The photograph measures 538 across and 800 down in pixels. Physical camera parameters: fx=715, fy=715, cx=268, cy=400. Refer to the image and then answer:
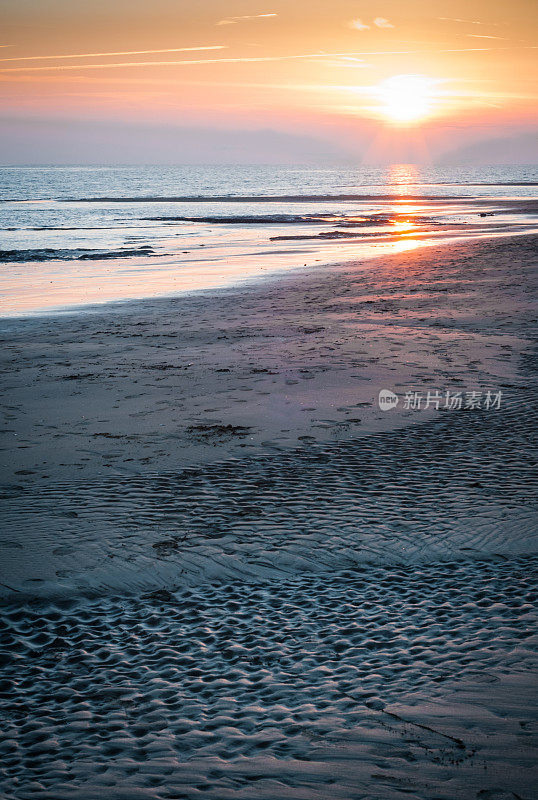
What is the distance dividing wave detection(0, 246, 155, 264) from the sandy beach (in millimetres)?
18857

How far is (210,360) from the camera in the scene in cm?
1138

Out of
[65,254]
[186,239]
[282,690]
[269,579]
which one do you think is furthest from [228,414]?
[186,239]

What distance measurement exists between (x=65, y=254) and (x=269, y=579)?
2779cm

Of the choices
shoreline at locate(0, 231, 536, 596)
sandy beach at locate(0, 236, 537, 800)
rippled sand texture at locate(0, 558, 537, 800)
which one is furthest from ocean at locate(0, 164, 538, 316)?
rippled sand texture at locate(0, 558, 537, 800)

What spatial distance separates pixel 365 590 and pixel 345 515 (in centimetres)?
112

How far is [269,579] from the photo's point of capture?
17.0ft

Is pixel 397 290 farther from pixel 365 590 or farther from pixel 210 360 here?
pixel 365 590

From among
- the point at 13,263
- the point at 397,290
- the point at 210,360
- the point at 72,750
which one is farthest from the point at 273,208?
the point at 72,750

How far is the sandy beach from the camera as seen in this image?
11.2 ft

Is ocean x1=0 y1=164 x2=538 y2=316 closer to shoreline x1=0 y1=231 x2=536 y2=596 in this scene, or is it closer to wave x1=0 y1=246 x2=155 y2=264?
wave x1=0 y1=246 x2=155 y2=264

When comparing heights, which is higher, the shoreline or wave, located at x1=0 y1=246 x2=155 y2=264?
wave, located at x1=0 y1=246 x2=155 y2=264

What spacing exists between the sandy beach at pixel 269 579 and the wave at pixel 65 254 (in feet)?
61.9

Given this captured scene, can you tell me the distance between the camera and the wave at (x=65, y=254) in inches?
1134

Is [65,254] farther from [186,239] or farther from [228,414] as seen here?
[228,414]
